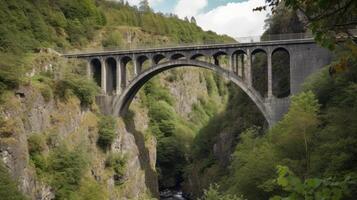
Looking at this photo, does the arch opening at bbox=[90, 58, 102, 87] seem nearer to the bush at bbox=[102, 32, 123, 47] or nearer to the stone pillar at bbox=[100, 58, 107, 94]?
the stone pillar at bbox=[100, 58, 107, 94]

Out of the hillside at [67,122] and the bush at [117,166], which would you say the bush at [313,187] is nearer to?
the hillside at [67,122]

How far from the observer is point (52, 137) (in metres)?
33.3

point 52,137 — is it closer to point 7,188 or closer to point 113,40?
point 7,188

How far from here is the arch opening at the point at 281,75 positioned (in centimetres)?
3694

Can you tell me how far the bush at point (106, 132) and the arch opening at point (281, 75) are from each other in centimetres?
1456

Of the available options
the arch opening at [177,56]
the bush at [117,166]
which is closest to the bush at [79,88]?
the bush at [117,166]

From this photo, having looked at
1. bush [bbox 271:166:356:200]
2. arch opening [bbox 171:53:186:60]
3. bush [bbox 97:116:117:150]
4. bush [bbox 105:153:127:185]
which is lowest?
bush [bbox 105:153:127:185]

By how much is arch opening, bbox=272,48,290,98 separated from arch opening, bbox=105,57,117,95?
1488 centimetres

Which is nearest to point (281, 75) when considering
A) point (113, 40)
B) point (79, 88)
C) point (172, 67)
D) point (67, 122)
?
point (172, 67)

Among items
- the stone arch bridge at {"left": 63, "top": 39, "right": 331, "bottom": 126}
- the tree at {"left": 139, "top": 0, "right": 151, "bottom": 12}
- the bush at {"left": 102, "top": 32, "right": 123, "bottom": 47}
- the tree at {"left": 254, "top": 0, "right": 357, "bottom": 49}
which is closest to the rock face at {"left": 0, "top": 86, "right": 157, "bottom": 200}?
the stone arch bridge at {"left": 63, "top": 39, "right": 331, "bottom": 126}

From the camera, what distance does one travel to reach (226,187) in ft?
111

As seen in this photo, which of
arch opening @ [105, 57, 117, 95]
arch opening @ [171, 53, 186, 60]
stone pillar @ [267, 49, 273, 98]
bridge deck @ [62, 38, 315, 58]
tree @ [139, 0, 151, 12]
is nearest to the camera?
bridge deck @ [62, 38, 315, 58]

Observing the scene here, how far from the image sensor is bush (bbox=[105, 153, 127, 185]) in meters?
39.9

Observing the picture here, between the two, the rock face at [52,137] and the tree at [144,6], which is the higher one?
the tree at [144,6]
